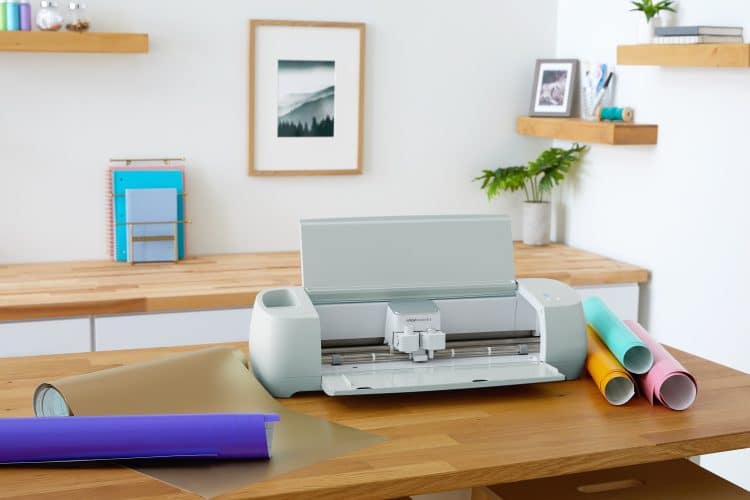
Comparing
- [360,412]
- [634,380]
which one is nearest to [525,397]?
[634,380]

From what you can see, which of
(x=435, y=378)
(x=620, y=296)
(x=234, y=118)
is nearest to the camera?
(x=435, y=378)

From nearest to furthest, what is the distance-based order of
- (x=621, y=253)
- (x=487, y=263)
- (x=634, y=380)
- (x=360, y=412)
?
(x=360, y=412), (x=634, y=380), (x=487, y=263), (x=621, y=253)

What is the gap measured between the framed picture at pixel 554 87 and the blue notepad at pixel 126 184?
4.92 feet

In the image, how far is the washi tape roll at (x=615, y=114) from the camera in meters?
3.62

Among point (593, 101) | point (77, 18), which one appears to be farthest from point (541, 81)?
point (77, 18)

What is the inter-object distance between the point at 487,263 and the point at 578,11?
227 centimetres

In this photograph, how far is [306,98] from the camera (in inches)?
151

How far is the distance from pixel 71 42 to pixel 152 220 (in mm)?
683

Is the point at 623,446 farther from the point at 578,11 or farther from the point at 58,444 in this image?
the point at 578,11

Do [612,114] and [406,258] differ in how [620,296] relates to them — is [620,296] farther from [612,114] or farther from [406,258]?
[406,258]

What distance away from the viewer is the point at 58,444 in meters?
1.50

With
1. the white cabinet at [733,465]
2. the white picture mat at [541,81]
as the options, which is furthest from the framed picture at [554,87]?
the white cabinet at [733,465]

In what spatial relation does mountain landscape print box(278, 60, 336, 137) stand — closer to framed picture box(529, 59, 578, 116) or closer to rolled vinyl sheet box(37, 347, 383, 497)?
framed picture box(529, 59, 578, 116)

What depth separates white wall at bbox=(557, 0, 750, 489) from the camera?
10.3 ft
